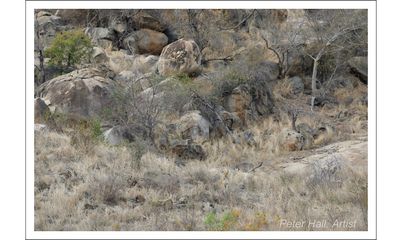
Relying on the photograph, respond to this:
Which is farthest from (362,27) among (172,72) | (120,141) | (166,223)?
(166,223)

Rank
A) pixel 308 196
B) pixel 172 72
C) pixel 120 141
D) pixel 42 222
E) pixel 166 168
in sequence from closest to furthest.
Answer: pixel 42 222
pixel 308 196
pixel 166 168
pixel 120 141
pixel 172 72

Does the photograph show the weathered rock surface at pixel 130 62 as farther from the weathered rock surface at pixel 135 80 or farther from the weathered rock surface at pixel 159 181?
the weathered rock surface at pixel 159 181

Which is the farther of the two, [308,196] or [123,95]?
[123,95]

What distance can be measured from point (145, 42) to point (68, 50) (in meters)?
4.04

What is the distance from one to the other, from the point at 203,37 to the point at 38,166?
1146 cm

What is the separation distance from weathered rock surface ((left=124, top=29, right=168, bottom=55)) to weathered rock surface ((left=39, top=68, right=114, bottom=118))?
5.64 metres

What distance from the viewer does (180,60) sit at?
56.0 ft

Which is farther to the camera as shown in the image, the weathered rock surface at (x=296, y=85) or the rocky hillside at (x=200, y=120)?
the weathered rock surface at (x=296, y=85)

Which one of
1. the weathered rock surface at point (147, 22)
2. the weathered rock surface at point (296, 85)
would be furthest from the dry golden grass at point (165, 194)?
the weathered rock surface at point (147, 22)

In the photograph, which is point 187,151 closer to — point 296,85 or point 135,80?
point 135,80

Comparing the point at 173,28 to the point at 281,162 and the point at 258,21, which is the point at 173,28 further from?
the point at 281,162

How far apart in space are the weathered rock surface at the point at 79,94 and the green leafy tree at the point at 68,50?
223 cm

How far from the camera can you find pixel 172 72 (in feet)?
55.2

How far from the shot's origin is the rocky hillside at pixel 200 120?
8.20 metres
